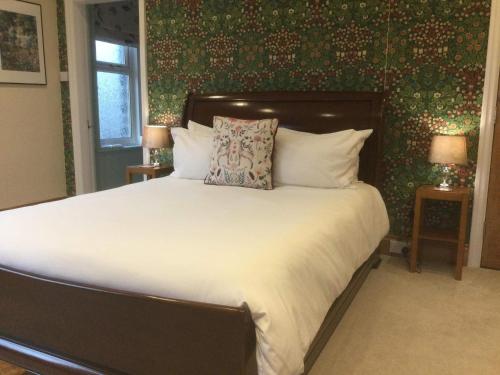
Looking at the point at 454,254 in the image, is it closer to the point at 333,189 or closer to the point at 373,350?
the point at 333,189

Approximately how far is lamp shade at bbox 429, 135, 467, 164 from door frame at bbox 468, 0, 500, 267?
0.24 meters

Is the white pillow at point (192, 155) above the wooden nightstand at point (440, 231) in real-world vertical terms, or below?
above

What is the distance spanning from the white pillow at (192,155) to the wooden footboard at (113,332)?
1688 millimetres

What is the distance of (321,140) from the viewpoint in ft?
9.89

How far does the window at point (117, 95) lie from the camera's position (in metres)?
5.37

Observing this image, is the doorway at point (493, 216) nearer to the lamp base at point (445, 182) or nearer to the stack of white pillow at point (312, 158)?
the lamp base at point (445, 182)

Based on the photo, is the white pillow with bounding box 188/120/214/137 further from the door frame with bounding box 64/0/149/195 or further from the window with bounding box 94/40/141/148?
the window with bounding box 94/40/141/148

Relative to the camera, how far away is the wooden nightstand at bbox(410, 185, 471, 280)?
2.95m

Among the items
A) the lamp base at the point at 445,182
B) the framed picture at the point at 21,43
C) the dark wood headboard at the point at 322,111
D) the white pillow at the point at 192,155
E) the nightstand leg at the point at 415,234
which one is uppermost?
the framed picture at the point at 21,43

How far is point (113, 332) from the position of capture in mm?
1515

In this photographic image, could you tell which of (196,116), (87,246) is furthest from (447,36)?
(87,246)

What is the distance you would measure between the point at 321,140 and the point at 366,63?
0.82 m

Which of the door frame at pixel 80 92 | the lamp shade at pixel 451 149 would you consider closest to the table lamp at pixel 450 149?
the lamp shade at pixel 451 149

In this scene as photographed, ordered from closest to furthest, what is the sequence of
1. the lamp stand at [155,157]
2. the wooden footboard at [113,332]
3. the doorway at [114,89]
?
the wooden footboard at [113,332] → the lamp stand at [155,157] → the doorway at [114,89]
